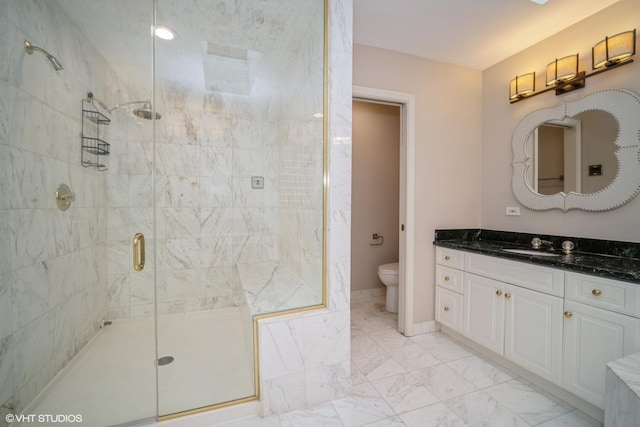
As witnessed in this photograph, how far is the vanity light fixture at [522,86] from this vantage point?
217cm

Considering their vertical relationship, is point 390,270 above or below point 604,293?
below

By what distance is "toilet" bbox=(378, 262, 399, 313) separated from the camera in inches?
111

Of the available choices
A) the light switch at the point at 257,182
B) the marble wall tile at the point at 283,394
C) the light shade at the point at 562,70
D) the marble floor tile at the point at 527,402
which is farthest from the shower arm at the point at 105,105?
the marble floor tile at the point at 527,402

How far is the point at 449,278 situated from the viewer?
2.31 m

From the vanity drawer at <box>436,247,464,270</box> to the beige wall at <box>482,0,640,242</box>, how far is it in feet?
2.00

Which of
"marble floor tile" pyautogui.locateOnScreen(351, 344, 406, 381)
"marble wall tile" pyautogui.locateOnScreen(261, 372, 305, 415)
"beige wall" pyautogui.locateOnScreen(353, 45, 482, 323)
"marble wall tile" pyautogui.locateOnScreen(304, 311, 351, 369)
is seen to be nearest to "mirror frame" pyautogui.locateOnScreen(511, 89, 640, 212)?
"beige wall" pyautogui.locateOnScreen(353, 45, 482, 323)

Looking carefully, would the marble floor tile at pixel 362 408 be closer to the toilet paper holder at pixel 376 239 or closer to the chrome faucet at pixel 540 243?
the chrome faucet at pixel 540 243

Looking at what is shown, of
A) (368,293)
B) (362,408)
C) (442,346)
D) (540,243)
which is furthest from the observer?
(368,293)

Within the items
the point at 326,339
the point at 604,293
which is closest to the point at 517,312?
the point at 604,293

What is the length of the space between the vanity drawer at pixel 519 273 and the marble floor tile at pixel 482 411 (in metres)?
0.74

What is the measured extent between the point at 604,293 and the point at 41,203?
10.4ft

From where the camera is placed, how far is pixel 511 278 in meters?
1.81

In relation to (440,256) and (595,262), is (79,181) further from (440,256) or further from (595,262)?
(595,262)

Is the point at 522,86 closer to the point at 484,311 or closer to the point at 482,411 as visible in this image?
the point at 484,311
